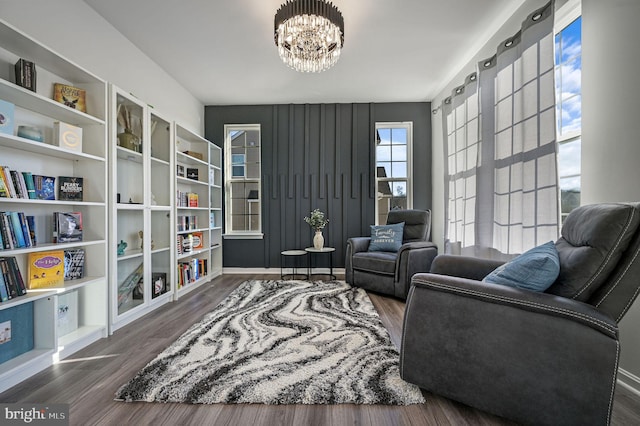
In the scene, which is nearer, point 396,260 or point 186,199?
point 396,260

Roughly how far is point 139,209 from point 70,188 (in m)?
0.60

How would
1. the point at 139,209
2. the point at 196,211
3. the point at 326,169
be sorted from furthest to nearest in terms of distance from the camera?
the point at 326,169 → the point at 196,211 → the point at 139,209

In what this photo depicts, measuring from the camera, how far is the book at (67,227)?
2.06 metres

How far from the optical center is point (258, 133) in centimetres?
481

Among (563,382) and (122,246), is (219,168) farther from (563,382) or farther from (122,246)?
(563,382)

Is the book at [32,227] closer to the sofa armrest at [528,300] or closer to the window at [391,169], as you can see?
the sofa armrest at [528,300]

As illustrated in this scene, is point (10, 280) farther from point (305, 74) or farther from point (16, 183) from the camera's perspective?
point (305, 74)

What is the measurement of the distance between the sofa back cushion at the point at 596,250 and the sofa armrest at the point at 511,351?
11 cm

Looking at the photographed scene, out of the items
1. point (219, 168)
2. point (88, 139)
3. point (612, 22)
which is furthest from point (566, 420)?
point (219, 168)

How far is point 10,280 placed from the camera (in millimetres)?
1709

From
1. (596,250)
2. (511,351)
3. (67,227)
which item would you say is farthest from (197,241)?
(596,250)

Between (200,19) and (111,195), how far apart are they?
1.74 meters

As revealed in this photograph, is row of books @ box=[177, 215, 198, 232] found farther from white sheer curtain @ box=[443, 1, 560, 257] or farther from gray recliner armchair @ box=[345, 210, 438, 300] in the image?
white sheer curtain @ box=[443, 1, 560, 257]

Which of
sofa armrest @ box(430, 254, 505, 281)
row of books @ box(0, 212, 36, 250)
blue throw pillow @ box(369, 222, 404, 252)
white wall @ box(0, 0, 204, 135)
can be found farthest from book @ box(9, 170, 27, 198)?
blue throw pillow @ box(369, 222, 404, 252)
